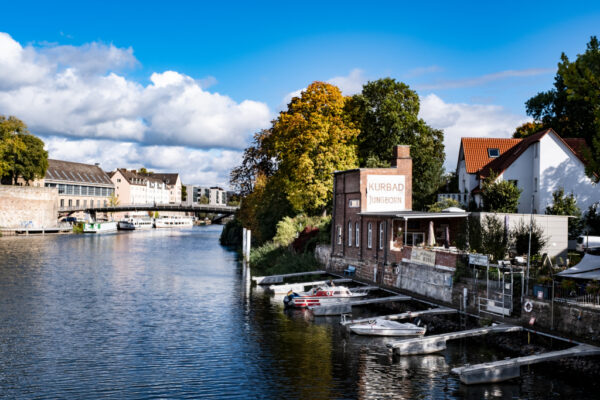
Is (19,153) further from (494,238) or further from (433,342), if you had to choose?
(433,342)

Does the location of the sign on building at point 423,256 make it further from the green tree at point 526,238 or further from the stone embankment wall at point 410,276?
the green tree at point 526,238

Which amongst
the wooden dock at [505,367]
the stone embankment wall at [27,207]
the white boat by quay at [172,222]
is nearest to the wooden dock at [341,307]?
the wooden dock at [505,367]

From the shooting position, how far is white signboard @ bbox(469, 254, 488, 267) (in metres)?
29.9

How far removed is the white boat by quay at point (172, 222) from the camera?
547 ft

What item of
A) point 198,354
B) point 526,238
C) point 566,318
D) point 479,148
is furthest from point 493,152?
point 198,354

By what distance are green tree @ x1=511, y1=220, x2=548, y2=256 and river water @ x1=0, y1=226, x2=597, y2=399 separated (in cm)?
1140

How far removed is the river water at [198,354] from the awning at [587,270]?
4254mm

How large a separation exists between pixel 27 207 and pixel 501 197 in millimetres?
94510

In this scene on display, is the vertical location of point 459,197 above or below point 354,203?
above

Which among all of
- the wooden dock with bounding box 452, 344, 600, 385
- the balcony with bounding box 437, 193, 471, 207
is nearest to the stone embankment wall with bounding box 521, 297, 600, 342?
the wooden dock with bounding box 452, 344, 600, 385

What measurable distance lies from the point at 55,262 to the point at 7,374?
41814 millimetres

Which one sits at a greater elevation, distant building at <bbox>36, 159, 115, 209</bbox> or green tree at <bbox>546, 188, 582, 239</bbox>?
distant building at <bbox>36, 159, 115, 209</bbox>

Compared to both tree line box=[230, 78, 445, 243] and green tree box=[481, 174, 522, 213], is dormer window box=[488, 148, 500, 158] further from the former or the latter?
green tree box=[481, 174, 522, 213]

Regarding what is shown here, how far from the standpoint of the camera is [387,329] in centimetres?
2958
